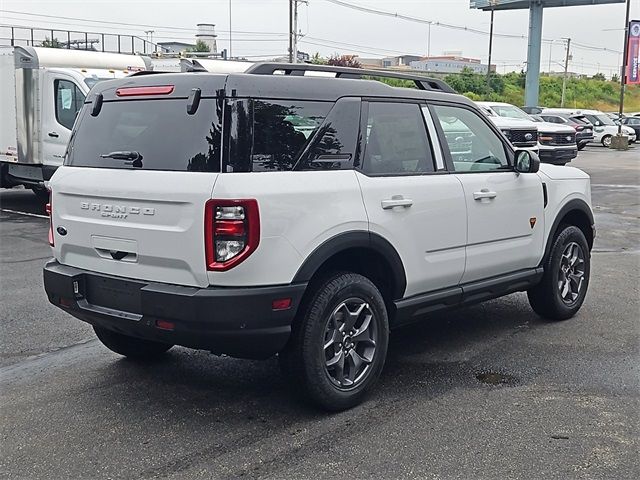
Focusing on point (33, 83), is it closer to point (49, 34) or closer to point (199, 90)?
point (199, 90)

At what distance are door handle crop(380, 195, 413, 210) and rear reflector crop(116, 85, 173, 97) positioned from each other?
1449 millimetres

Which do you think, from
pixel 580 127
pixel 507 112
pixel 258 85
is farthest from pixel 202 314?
pixel 580 127

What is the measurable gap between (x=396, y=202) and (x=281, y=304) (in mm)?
1119

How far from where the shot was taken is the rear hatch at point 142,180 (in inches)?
163

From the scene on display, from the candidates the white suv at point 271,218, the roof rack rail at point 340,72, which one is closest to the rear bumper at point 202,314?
the white suv at point 271,218

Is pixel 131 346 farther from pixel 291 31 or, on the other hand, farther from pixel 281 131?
pixel 291 31

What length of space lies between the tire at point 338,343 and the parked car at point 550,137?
1856cm

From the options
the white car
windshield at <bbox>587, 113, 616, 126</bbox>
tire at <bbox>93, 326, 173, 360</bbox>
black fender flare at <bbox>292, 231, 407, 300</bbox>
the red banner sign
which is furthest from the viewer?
windshield at <bbox>587, 113, 616, 126</bbox>

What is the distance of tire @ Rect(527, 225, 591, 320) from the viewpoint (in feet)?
21.2

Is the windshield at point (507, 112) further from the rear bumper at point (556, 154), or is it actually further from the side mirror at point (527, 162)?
the side mirror at point (527, 162)

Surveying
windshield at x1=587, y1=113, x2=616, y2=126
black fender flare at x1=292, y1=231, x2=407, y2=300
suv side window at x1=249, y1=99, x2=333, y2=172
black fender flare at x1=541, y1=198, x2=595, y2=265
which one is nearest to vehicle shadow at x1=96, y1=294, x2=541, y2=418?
black fender flare at x1=292, y1=231, x2=407, y2=300

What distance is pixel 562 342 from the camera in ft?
19.9

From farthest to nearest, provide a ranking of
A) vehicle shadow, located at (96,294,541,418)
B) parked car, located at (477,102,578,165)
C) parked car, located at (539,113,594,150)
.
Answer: parked car, located at (539,113,594,150)
parked car, located at (477,102,578,165)
vehicle shadow, located at (96,294,541,418)

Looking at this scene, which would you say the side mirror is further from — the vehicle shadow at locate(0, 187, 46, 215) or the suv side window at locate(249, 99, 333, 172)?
the vehicle shadow at locate(0, 187, 46, 215)
